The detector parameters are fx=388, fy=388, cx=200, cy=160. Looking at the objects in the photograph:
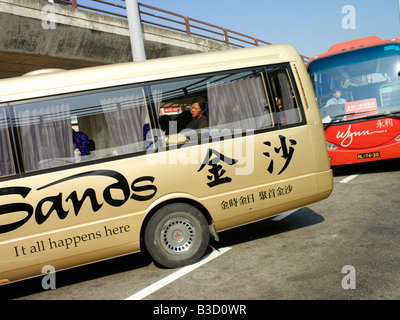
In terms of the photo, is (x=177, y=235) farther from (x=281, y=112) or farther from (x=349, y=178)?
(x=349, y=178)

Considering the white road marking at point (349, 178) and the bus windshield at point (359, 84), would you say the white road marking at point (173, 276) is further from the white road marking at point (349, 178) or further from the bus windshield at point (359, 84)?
the bus windshield at point (359, 84)

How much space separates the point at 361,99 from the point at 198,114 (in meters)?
5.45

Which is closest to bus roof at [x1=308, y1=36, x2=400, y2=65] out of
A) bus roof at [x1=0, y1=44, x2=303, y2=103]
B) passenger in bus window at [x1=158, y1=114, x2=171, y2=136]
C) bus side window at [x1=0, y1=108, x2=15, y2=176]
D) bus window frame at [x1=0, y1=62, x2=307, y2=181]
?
bus roof at [x1=0, y1=44, x2=303, y2=103]

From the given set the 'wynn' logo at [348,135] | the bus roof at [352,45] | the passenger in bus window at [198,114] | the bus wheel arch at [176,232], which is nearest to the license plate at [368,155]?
the 'wynn' logo at [348,135]

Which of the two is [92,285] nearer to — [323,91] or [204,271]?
[204,271]

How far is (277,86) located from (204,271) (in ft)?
9.12

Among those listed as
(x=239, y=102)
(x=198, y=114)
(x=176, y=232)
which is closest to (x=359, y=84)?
(x=239, y=102)

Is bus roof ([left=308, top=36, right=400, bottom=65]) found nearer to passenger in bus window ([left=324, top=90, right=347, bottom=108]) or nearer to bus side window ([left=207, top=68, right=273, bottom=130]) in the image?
passenger in bus window ([left=324, top=90, right=347, bottom=108])

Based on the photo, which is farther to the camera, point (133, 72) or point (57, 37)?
point (57, 37)

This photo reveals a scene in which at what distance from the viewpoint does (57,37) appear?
1216 centimetres

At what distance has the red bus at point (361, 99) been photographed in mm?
8758

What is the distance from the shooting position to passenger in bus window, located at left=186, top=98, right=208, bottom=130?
528 centimetres

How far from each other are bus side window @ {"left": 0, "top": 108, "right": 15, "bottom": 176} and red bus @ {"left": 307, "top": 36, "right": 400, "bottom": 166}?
715 centimetres

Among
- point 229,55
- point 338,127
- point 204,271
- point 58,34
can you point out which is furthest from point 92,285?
point 58,34
